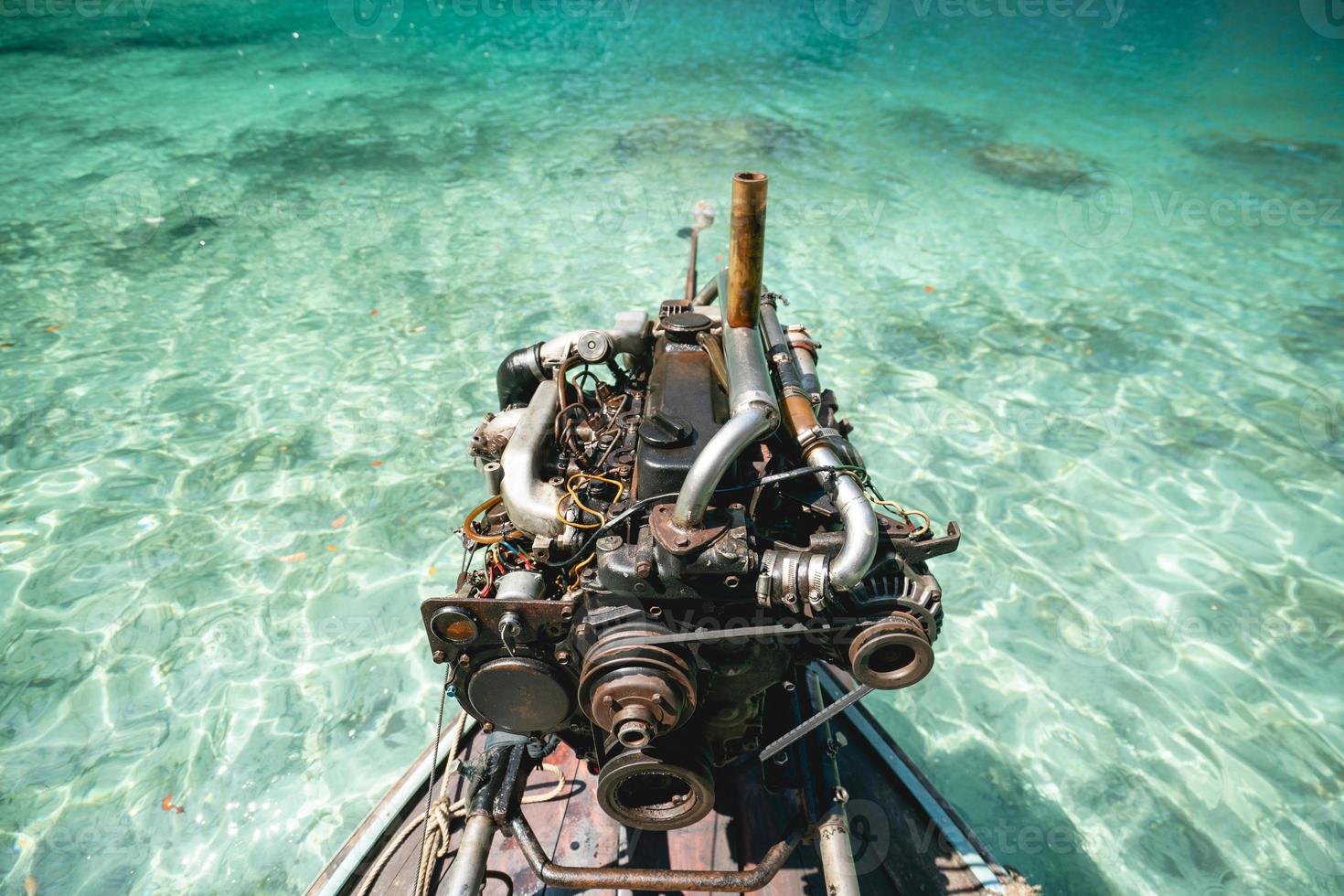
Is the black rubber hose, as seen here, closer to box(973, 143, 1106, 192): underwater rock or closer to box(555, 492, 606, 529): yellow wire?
box(555, 492, 606, 529): yellow wire

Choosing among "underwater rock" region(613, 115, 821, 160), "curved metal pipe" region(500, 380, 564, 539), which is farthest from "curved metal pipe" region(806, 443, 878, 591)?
"underwater rock" region(613, 115, 821, 160)

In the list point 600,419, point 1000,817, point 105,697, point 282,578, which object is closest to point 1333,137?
point 1000,817

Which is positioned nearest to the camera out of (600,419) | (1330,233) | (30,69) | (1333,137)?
(600,419)

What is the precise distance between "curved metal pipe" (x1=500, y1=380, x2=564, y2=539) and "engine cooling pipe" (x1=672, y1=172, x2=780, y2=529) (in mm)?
845

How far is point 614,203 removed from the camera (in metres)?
13.5

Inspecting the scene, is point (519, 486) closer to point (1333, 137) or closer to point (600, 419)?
point (600, 419)

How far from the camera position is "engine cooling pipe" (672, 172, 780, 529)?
2.59m

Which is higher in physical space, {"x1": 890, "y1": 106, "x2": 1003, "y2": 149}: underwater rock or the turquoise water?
{"x1": 890, "y1": 106, "x2": 1003, "y2": 149}: underwater rock

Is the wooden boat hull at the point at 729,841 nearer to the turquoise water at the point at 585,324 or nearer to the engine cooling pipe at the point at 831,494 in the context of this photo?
the turquoise water at the point at 585,324

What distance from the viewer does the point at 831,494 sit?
2.84m

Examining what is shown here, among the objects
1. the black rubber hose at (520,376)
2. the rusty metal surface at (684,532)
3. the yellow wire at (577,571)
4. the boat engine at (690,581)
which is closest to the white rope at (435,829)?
the boat engine at (690,581)

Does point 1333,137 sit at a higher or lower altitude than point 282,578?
higher

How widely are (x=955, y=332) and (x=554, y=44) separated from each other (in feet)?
65.1

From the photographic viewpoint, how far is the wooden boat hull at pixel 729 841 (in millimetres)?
3781
